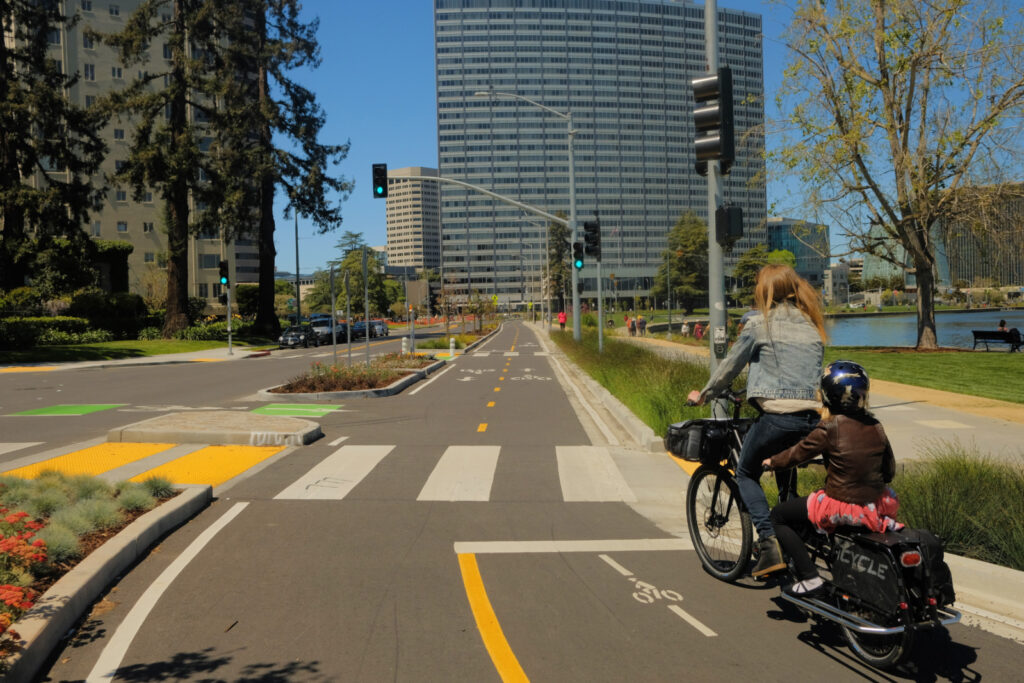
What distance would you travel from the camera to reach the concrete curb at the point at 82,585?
4055mm

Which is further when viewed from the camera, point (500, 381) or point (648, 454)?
point (500, 381)

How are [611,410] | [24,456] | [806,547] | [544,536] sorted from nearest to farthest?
[806,547] < [544,536] < [24,456] < [611,410]

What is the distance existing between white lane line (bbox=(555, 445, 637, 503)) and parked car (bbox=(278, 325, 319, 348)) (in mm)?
39450

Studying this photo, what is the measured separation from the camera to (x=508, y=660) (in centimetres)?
424

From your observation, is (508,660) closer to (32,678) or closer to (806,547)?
(806,547)

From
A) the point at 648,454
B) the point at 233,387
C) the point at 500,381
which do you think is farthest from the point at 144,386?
the point at 648,454

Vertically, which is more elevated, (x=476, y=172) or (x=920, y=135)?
(x=476, y=172)

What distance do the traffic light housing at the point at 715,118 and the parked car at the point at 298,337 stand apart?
41321mm

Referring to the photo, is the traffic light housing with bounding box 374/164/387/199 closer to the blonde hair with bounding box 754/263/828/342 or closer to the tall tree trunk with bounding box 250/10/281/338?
the blonde hair with bounding box 754/263/828/342

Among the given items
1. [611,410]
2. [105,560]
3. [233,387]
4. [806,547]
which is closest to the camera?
[806,547]

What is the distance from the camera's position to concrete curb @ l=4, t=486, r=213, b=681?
13.3ft

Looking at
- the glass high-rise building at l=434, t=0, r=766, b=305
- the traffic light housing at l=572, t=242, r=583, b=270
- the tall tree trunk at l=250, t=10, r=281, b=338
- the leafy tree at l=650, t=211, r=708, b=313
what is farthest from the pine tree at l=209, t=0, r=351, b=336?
the glass high-rise building at l=434, t=0, r=766, b=305

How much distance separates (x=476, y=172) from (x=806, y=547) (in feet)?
635

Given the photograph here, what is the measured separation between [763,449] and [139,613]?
3927 mm
